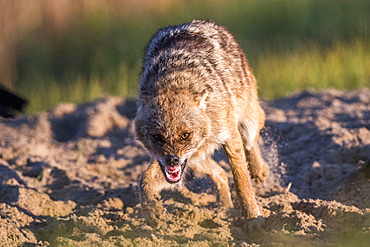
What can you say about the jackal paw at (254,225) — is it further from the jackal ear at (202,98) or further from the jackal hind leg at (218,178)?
the jackal ear at (202,98)

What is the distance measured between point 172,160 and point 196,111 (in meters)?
0.51

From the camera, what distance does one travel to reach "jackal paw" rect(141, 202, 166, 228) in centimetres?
475

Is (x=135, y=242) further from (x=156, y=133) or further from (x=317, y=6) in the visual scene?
(x=317, y=6)

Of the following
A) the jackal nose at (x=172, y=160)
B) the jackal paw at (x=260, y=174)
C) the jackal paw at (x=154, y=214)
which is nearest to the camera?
the jackal nose at (x=172, y=160)

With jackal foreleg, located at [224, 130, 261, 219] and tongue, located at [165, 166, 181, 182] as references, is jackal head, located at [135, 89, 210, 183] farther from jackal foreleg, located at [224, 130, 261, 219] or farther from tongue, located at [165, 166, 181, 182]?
jackal foreleg, located at [224, 130, 261, 219]

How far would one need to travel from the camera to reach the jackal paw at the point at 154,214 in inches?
187

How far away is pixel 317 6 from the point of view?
13.9 meters

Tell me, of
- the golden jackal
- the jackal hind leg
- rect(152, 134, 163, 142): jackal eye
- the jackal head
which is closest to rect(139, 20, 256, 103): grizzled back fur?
the golden jackal

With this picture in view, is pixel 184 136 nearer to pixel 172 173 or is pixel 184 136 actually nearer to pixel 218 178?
pixel 172 173

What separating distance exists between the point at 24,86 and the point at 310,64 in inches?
255

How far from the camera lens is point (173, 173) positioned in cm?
450

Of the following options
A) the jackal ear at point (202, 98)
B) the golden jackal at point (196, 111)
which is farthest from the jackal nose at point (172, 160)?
the jackal ear at point (202, 98)

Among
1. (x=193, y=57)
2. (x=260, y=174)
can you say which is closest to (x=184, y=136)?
(x=193, y=57)

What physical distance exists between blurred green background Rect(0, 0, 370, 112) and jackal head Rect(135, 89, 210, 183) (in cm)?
479
